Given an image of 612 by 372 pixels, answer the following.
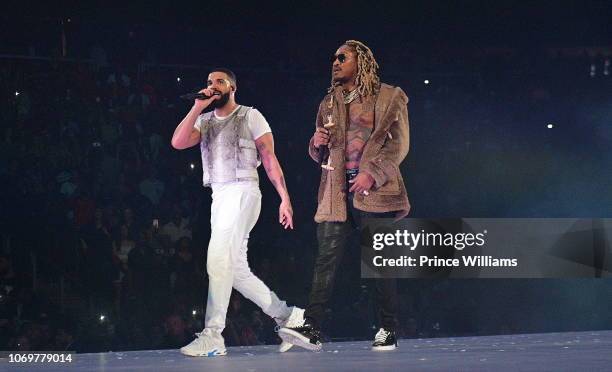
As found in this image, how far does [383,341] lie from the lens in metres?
5.63

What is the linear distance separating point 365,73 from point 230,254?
3.98ft

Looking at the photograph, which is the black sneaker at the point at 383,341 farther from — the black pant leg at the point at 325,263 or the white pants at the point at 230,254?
the white pants at the point at 230,254

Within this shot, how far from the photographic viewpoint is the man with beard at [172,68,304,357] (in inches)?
216

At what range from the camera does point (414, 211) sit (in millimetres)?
9562

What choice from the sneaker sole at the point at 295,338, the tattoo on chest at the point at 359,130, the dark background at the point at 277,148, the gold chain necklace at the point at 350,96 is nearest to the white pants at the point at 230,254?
the sneaker sole at the point at 295,338

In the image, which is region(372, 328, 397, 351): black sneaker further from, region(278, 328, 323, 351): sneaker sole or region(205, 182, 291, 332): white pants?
region(205, 182, 291, 332): white pants

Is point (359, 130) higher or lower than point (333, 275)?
Result: higher

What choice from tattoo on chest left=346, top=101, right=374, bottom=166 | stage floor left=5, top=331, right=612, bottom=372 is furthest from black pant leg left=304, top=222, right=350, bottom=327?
tattoo on chest left=346, top=101, right=374, bottom=166

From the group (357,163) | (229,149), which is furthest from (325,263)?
(229,149)

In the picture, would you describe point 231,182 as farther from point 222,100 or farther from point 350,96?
point 350,96

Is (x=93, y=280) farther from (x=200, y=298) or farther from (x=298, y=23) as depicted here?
(x=298, y=23)

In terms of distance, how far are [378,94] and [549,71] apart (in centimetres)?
513

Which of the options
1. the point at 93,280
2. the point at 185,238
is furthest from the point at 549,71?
the point at 93,280

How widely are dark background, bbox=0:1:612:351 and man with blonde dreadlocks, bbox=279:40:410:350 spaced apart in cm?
287
